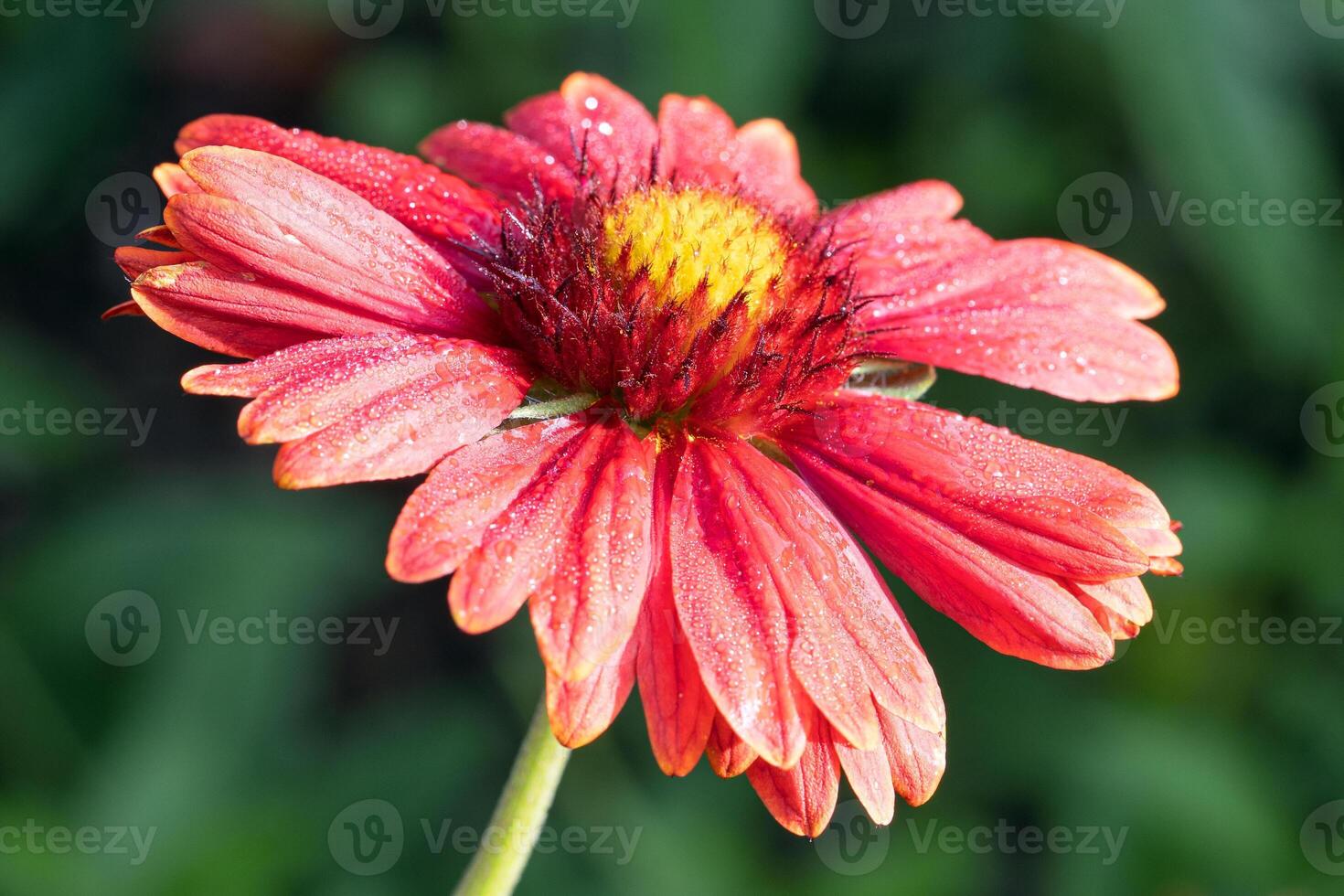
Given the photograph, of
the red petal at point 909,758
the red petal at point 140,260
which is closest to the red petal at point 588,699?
the red petal at point 909,758

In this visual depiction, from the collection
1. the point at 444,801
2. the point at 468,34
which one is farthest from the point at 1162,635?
the point at 468,34

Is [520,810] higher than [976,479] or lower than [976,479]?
lower

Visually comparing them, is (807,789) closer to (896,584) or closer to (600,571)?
(600,571)

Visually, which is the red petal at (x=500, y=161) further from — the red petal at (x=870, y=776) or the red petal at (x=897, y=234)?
the red petal at (x=870, y=776)

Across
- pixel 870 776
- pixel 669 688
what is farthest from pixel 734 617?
pixel 870 776

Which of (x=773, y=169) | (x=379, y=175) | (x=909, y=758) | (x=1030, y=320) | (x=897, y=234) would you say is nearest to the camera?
(x=909, y=758)

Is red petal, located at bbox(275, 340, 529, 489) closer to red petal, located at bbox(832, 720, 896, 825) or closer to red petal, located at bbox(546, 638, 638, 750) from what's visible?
red petal, located at bbox(546, 638, 638, 750)
